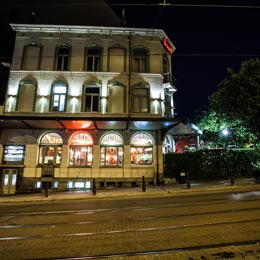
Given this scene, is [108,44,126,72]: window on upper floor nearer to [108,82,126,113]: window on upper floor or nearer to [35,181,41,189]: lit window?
[108,82,126,113]: window on upper floor

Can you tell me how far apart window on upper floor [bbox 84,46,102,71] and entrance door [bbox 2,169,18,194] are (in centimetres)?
1098

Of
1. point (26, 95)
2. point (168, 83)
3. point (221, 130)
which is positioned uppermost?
point (168, 83)

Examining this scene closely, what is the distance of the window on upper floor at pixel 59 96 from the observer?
17500mm

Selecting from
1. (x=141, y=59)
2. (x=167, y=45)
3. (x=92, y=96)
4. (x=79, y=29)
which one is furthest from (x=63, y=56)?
(x=167, y=45)

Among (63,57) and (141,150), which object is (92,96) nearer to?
(63,57)

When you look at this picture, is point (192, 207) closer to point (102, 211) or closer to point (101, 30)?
point (102, 211)

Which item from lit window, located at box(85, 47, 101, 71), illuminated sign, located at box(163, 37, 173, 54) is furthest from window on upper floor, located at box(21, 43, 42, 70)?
illuminated sign, located at box(163, 37, 173, 54)

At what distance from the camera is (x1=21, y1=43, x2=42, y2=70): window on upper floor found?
712 inches

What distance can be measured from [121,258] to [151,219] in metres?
2.93

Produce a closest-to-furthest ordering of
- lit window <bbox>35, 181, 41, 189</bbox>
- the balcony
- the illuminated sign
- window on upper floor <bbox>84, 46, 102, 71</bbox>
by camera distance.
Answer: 1. lit window <bbox>35, 181, 41, 189</bbox>
2. window on upper floor <bbox>84, 46, 102, 71</bbox>
3. the balcony
4. the illuminated sign

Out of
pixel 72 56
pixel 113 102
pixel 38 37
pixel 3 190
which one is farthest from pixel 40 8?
pixel 3 190

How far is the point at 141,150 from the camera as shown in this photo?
17.3 meters

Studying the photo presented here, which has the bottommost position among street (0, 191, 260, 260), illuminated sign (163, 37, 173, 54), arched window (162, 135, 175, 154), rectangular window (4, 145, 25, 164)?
street (0, 191, 260, 260)

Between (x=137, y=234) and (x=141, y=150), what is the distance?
473 inches
